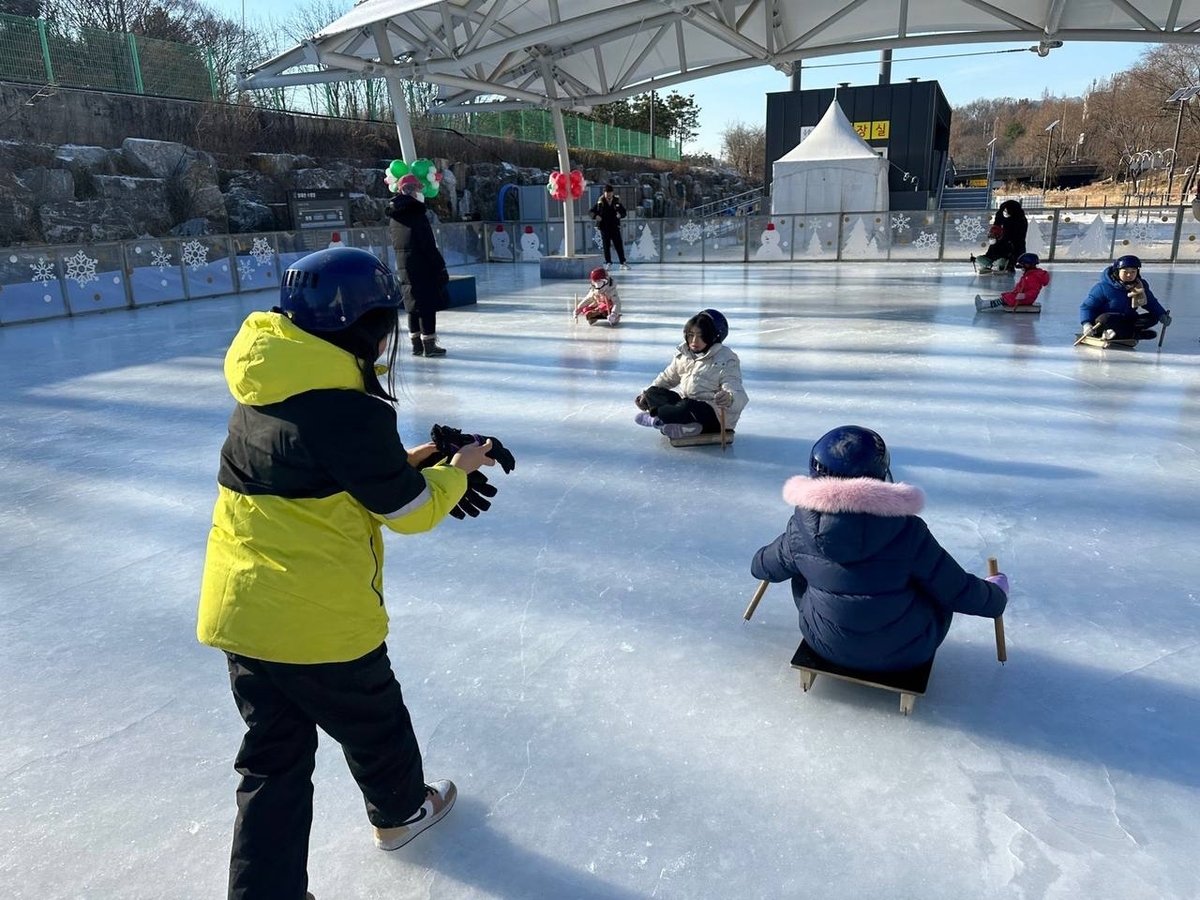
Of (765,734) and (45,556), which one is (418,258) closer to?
(45,556)

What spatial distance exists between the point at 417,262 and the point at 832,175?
19578mm

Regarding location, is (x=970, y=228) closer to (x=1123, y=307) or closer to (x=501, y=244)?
(x=1123, y=307)

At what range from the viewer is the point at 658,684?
8.05ft

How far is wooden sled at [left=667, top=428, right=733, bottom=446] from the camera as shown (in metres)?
4.73

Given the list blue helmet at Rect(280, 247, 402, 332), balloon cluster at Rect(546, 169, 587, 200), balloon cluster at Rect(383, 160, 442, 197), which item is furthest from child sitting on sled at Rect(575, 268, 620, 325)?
blue helmet at Rect(280, 247, 402, 332)

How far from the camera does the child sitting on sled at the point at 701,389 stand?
15.1 ft

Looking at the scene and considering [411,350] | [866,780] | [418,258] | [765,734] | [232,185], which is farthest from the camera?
[232,185]

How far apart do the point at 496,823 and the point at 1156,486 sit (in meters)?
3.68

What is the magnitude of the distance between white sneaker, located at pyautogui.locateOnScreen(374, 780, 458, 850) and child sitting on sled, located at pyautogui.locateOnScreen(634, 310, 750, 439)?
119 inches

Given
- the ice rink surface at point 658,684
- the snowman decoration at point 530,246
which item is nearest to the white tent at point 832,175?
the snowman decoration at point 530,246

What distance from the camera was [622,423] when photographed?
5.34 m

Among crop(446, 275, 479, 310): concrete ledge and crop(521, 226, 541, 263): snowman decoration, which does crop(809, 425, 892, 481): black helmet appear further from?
crop(521, 226, 541, 263): snowman decoration

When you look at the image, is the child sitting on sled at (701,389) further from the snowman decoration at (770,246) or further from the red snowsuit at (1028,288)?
the snowman decoration at (770,246)

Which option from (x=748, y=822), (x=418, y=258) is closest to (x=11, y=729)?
(x=748, y=822)
